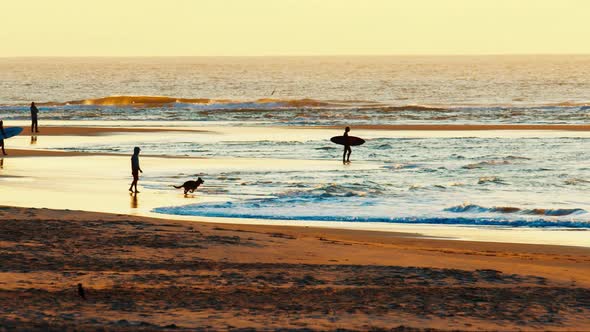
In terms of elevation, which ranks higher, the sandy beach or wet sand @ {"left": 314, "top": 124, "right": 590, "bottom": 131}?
the sandy beach

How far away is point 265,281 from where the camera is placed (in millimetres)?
10688

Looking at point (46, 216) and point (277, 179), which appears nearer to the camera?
point (46, 216)

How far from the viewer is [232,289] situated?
10180 mm

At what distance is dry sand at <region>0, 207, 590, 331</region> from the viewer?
8875 mm

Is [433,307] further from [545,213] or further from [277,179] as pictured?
[277,179]

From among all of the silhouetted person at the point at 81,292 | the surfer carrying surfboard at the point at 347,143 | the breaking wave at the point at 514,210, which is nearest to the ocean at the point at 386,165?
the breaking wave at the point at 514,210

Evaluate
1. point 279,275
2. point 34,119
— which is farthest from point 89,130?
point 279,275

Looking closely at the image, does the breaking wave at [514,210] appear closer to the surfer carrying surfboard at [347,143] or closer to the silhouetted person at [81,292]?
the surfer carrying surfboard at [347,143]

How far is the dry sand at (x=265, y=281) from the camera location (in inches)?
349

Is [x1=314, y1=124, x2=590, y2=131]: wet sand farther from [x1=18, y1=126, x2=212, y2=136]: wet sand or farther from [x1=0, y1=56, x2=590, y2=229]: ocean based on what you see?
[x1=18, y1=126, x2=212, y2=136]: wet sand

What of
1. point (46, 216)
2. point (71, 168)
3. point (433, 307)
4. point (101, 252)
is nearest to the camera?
point (433, 307)

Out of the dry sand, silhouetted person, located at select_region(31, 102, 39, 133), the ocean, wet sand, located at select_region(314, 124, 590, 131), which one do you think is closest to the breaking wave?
the ocean

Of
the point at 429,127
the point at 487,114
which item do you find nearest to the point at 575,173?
the point at 429,127

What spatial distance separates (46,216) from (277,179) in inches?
394
